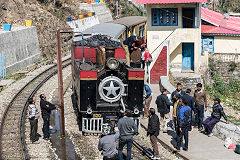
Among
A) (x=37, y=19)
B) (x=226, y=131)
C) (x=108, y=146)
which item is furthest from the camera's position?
(x=37, y=19)

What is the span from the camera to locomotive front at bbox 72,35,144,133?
13.1m

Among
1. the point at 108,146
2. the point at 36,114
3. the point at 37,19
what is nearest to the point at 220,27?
the point at 37,19

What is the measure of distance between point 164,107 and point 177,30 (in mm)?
12930

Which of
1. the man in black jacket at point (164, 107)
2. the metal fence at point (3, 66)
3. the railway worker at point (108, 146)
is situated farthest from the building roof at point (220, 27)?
the railway worker at point (108, 146)

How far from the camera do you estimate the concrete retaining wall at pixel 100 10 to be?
47062 mm

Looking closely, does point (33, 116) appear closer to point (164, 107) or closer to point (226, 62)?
point (164, 107)

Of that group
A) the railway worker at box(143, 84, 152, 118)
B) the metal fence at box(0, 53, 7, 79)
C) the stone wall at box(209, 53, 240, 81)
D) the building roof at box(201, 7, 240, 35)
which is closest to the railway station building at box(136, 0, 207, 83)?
the stone wall at box(209, 53, 240, 81)

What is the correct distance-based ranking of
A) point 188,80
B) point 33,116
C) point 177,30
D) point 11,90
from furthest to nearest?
point 177,30 → point 188,80 → point 11,90 → point 33,116

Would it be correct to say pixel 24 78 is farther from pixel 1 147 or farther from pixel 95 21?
pixel 95 21

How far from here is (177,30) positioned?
25.5m

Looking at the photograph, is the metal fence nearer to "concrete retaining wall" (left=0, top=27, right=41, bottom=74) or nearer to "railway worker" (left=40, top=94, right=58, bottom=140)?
"concrete retaining wall" (left=0, top=27, right=41, bottom=74)

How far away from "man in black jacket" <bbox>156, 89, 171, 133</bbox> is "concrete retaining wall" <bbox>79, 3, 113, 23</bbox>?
34.9m

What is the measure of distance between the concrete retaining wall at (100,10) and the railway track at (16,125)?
25620 millimetres

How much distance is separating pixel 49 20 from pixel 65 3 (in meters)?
10.7
